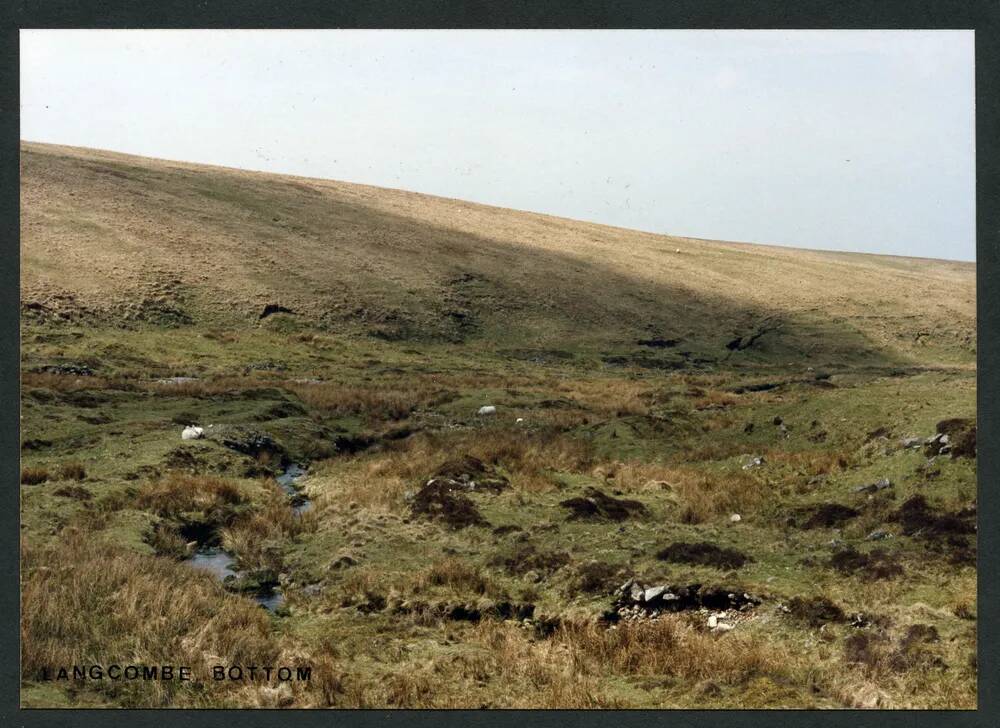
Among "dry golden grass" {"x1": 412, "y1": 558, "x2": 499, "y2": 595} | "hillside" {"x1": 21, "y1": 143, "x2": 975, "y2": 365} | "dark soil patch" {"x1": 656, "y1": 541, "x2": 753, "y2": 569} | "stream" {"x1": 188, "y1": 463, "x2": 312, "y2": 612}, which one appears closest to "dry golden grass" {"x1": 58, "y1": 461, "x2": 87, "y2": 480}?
"stream" {"x1": 188, "y1": 463, "x2": 312, "y2": 612}

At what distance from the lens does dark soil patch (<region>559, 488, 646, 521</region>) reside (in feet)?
62.4

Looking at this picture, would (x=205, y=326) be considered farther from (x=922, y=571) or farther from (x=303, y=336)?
(x=922, y=571)

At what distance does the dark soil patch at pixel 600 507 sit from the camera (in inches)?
749

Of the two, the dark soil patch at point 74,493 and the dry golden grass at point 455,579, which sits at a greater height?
the dark soil patch at point 74,493

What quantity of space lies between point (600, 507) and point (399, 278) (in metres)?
60.1

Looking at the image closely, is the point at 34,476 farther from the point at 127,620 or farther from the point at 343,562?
the point at 127,620

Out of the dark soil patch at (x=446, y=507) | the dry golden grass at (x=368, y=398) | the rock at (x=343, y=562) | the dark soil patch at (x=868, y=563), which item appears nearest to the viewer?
the dark soil patch at (x=868, y=563)

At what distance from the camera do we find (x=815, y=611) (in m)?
12.7

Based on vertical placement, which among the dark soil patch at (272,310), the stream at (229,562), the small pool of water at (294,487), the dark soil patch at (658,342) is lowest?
the dark soil patch at (658,342)

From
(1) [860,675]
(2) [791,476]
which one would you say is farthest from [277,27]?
(2) [791,476]

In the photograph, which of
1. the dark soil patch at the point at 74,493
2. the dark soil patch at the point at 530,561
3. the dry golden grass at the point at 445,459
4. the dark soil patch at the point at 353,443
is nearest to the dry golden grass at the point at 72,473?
the dark soil patch at the point at 74,493

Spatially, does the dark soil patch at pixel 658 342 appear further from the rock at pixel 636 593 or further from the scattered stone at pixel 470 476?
the rock at pixel 636 593

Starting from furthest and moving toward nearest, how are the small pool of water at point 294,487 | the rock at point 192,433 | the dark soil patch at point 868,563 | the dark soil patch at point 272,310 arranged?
1. the dark soil patch at point 272,310
2. the rock at point 192,433
3. the small pool of water at point 294,487
4. the dark soil patch at point 868,563

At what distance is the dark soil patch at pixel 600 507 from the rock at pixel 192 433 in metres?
11.2
